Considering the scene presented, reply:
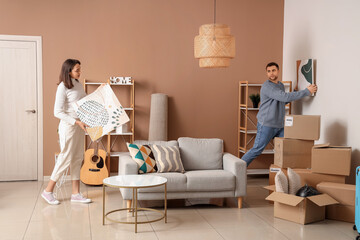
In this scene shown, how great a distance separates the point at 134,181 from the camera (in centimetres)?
396

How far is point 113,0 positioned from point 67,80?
1.92 metres

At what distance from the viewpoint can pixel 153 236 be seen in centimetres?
371

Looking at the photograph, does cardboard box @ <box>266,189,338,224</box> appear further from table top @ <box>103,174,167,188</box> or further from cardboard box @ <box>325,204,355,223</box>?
table top @ <box>103,174,167,188</box>

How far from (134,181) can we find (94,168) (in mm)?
1946

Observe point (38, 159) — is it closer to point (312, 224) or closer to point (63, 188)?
point (63, 188)

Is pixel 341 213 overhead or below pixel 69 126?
below

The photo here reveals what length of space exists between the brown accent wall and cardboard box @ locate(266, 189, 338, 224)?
7.68 ft

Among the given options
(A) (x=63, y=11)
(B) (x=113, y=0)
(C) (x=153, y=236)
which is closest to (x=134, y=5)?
(B) (x=113, y=0)

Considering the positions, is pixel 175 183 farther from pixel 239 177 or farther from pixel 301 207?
pixel 301 207

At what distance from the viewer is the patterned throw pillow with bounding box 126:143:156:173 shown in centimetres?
463

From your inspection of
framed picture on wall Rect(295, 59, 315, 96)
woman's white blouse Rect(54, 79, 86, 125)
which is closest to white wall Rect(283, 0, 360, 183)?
framed picture on wall Rect(295, 59, 315, 96)

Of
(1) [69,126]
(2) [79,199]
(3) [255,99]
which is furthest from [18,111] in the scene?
(3) [255,99]

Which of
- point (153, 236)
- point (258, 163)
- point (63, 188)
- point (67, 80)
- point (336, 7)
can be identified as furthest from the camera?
point (258, 163)

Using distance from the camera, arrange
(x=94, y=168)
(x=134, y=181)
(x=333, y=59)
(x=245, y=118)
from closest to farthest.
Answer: (x=134, y=181)
(x=333, y=59)
(x=94, y=168)
(x=245, y=118)
